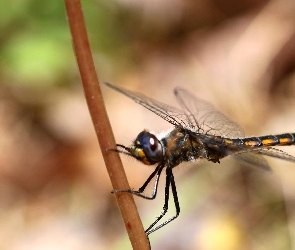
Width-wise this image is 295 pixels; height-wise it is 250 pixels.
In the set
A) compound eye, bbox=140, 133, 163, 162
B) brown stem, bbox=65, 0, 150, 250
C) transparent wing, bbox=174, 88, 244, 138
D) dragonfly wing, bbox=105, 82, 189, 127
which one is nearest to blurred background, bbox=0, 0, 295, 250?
transparent wing, bbox=174, 88, 244, 138

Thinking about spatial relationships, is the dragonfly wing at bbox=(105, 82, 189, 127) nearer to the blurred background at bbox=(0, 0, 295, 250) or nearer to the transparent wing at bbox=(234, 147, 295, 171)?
the transparent wing at bbox=(234, 147, 295, 171)

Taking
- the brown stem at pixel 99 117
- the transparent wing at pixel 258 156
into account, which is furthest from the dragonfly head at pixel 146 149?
the brown stem at pixel 99 117

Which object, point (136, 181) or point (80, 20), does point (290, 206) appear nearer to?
point (136, 181)

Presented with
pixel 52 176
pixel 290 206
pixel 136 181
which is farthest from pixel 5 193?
pixel 290 206

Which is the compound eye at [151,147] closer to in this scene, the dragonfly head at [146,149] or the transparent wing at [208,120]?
the dragonfly head at [146,149]

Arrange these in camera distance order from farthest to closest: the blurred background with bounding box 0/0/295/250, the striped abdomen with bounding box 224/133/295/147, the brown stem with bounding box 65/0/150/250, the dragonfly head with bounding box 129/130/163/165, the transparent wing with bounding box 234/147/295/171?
1. the blurred background with bounding box 0/0/295/250
2. the striped abdomen with bounding box 224/133/295/147
3. the transparent wing with bounding box 234/147/295/171
4. the dragonfly head with bounding box 129/130/163/165
5. the brown stem with bounding box 65/0/150/250
